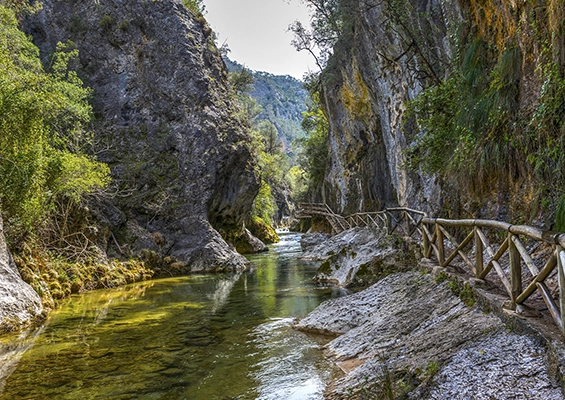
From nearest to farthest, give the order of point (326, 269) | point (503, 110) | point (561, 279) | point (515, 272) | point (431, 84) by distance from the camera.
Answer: point (561, 279) → point (515, 272) → point (503, 110) → point (431, 84) → point (326, 269)

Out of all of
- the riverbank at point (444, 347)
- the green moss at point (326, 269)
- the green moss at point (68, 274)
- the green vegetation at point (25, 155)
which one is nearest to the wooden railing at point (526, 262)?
the riverbank at point (444, 347)

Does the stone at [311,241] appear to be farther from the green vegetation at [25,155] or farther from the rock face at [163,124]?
the green vegetation at [25,155]

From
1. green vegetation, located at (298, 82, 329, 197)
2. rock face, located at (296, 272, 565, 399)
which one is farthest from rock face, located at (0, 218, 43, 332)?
green vegetation, located at (298, 82, 329, 197)

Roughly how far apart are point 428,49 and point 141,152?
1573 centimetres

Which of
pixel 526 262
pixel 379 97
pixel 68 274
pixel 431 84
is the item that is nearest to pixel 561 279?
pixel 526 262

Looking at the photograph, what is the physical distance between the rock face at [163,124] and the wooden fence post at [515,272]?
16029mm

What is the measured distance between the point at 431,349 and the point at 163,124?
823 inches

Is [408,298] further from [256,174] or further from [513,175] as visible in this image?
[256,174]

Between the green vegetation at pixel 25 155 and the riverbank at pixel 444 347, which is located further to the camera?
the green vegetation at pixel 25 155

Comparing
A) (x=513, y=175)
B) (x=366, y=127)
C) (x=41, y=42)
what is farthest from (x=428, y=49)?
(x=41, y=42)

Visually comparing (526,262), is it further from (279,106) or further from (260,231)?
(279,106)

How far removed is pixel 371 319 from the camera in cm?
628

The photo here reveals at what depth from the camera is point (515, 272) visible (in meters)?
3.62

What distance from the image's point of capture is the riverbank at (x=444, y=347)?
8.91 ft
